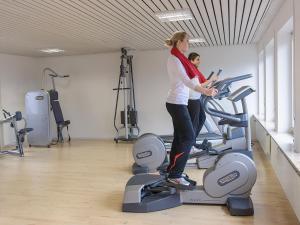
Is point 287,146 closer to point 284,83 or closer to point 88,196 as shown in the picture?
point 284,83

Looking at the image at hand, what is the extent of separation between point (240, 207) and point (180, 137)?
2.84ft

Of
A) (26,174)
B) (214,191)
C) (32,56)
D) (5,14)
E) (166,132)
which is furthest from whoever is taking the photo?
(32,56)

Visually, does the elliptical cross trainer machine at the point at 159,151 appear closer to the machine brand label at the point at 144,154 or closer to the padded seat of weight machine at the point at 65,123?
the machine brand label at the point at 144,154

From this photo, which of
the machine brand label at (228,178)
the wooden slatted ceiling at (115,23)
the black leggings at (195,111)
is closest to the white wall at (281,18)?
the wooden slatted ceiling at (115,23)

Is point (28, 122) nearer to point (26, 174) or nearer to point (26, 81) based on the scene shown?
point (26, 81)

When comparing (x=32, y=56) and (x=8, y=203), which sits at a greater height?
(x=32, y=56)

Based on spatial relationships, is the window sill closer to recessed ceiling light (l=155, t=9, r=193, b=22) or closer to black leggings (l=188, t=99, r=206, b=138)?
black leggings (l=188, t=99, r=206, b=138)

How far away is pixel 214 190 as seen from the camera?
3361mm

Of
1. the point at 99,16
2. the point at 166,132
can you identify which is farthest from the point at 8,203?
the point at 166,132

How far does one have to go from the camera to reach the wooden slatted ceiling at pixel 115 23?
3898 mm

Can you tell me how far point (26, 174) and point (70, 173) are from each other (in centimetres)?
65

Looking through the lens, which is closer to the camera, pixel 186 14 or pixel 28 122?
pixel 186 14

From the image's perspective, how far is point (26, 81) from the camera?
8.88 metres

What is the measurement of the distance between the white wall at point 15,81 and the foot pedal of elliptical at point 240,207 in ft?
20.9
